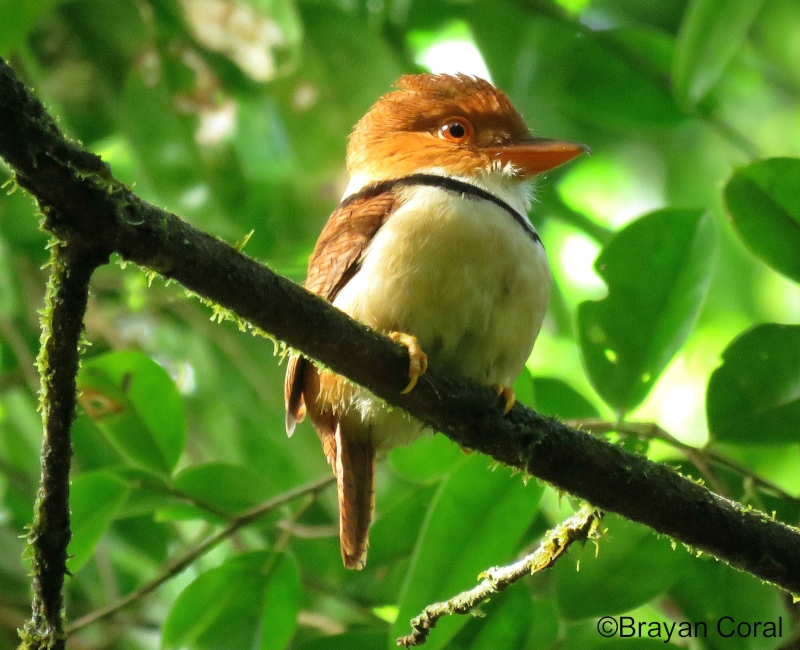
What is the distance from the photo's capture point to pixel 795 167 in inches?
80.1

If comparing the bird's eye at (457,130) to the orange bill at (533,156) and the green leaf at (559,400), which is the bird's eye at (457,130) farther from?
the green leaf at (559,400)

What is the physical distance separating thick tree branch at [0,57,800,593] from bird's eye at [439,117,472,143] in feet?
3.35

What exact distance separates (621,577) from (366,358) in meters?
0.85

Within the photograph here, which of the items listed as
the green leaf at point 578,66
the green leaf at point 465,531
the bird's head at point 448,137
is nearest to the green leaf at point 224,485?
the green leaf at point 465,531

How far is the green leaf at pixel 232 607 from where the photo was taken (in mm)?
2201

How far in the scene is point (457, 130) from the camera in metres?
2.70

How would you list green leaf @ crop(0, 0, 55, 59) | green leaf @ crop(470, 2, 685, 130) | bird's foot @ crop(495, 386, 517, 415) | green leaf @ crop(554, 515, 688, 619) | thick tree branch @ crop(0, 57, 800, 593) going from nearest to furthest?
thick tree branch @ crop(0, 57, 800, 593), bird's foot @ crop(495, 386, 517, 415), green leaf @ crop(554, 515, 688, 619), green leaf @ crop(0, 0, 55, 59), green leaf @ crop(470, 2, 685, 130)

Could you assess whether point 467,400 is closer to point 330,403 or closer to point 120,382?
point 330,403

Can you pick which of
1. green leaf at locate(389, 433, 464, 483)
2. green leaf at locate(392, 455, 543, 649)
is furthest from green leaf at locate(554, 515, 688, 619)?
green leaf at locate(389, 433, 464, 483)

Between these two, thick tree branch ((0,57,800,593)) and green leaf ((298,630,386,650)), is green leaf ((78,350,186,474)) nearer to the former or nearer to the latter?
green leaf ((298,630,386,650))

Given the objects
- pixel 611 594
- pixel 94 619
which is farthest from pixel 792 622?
pixel 94 619

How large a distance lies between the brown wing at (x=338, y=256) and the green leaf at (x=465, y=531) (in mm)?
457

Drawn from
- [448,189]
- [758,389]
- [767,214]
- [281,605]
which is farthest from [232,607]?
[767,214]

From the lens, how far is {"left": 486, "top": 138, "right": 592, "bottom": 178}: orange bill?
2.57 metres
